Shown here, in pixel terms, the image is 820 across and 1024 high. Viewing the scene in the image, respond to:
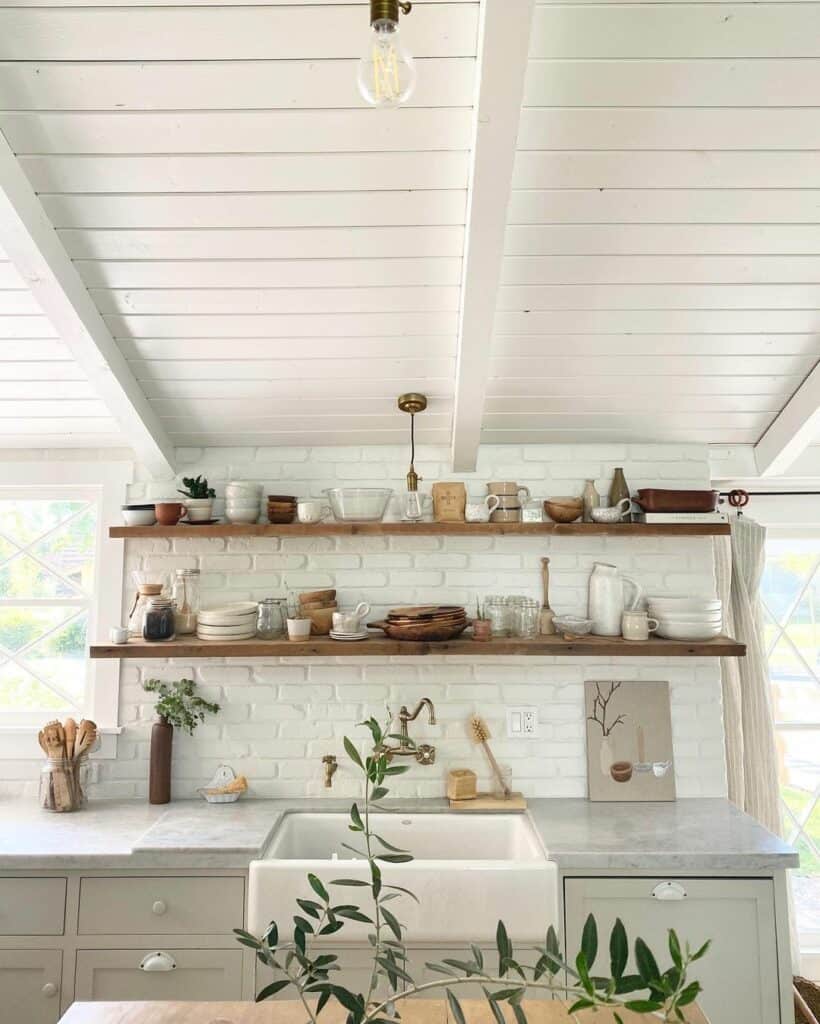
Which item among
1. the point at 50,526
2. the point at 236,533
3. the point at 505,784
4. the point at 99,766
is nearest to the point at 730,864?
the point at 505,784

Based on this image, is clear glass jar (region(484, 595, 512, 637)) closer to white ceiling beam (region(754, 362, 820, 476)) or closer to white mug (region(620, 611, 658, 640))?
white mug (region(620, 611, 658, 640))

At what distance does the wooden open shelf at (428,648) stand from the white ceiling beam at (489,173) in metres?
0.86

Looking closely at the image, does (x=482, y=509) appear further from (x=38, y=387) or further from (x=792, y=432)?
(x=38, y=387)

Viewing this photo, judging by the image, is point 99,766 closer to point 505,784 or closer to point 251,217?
point 505,784

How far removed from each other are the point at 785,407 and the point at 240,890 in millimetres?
2527

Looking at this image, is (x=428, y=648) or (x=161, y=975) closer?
(x=161, y=975)

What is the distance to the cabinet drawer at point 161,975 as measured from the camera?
2291 mm

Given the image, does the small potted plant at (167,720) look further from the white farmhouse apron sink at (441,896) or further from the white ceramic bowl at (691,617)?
the white ceramic bowl at (691,617)

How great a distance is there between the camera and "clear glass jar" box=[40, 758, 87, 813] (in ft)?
9.14

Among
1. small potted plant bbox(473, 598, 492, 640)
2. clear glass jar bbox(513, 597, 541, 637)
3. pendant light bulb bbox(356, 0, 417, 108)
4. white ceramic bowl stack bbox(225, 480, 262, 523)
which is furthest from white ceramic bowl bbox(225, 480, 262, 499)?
pendant light bulb bbox(356, 0, 417, 108)

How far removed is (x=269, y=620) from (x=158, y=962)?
112 cm

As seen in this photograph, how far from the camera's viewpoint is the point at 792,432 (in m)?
2.86

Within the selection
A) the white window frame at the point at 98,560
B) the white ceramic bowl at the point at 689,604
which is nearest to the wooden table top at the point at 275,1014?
the white ceramic bowl at the point at 689,604

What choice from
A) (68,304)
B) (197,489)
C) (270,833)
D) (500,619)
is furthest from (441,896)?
(68,304)
